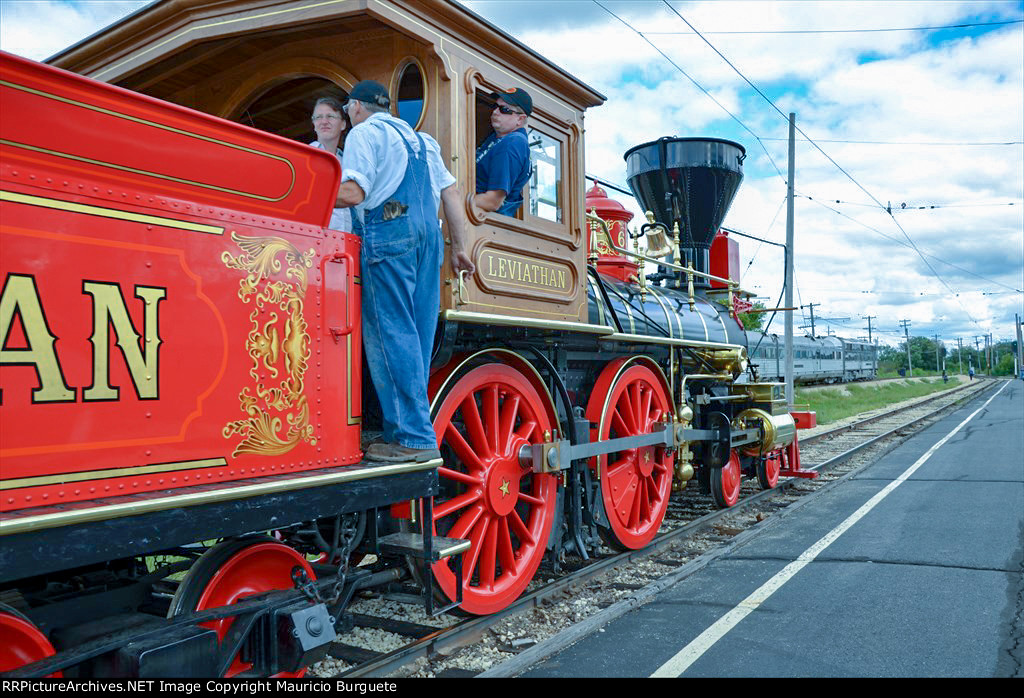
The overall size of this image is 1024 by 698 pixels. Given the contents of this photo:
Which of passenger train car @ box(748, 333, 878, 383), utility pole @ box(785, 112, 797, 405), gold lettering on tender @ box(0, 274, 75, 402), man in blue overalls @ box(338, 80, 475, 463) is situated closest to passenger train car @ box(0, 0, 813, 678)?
gold lettering on tender @ box(0, 274, 75, 402)

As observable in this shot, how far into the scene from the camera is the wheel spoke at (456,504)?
13.0ft

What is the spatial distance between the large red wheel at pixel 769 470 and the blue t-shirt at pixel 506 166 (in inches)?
219

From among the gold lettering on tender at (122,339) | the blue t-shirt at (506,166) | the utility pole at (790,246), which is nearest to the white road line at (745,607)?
the blue t-shirt at (506,166)

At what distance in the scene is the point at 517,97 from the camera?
408 cm

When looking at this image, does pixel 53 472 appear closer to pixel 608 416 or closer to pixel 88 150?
pixel 88 150

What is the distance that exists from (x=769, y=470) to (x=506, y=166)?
20.0 feet

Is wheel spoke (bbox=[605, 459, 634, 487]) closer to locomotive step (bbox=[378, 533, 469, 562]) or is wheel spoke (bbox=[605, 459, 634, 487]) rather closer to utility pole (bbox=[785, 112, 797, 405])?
locomotive step (bbox=[378, 533, 469, 562])

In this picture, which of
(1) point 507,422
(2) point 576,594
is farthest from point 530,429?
(2) point 576,594

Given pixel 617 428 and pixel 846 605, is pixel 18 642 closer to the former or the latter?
pixel 846 605

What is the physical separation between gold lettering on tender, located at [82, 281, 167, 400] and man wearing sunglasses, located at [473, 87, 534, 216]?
1.99 meters

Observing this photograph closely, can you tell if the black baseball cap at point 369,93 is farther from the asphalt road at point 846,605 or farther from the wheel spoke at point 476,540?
the asphalt road at point 846,605

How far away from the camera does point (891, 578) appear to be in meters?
5.10

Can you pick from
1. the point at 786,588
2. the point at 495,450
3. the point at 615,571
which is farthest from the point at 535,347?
the point at 786,588

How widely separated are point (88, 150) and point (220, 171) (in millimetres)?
422
